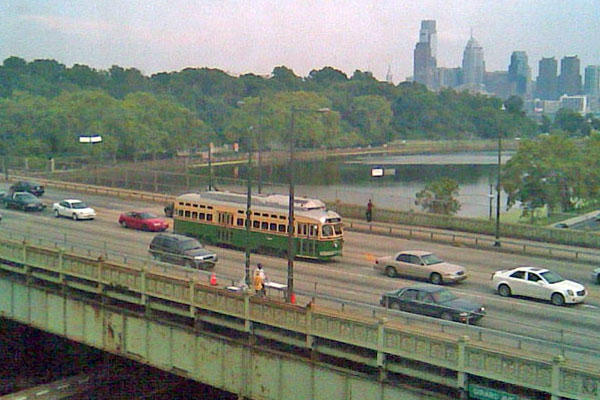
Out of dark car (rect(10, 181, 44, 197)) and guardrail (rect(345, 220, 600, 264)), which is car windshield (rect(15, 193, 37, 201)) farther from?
guardrail (rect(345, 220, 600, 264))

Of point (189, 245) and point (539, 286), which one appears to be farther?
point (189, 245)

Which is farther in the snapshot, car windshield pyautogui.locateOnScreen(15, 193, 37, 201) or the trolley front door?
car windshield pyautogui.locateOnScreen(15, 193, 37, 201)

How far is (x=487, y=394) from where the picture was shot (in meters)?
14.9

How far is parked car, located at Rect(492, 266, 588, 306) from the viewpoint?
2288 cm

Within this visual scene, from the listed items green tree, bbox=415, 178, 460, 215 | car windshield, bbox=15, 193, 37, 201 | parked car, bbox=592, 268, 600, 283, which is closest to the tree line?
green tree, bbox=415, 178, 460, 215

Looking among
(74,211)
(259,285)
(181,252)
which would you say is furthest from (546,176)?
(259,285)

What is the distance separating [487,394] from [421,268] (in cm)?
1177

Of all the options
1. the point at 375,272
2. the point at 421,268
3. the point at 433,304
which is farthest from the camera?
the point at 375,272

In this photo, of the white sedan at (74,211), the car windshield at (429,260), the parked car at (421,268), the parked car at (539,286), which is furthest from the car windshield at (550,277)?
the white sedan at (74,211)

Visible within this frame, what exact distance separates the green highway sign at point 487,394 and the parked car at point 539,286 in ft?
29.1

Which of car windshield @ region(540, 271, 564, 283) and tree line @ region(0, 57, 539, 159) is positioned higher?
tree line @ region(0, 57, 539, 159)

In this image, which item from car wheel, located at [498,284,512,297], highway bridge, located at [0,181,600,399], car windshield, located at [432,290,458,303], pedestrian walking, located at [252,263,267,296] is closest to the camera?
highway bridge, located at [0,181,600,399]

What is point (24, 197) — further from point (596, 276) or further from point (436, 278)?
point (596, 276)

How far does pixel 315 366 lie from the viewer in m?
17.4
